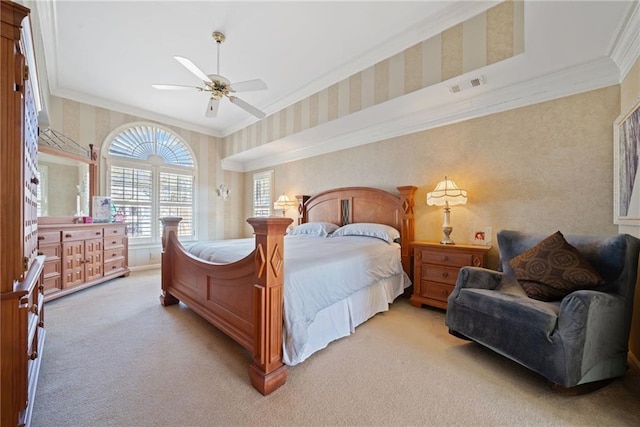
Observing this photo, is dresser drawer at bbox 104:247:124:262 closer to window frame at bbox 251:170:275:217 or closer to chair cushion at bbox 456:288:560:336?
window frame at bbox 251:170:275:217

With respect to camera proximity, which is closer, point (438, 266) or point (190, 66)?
point (190, 66)

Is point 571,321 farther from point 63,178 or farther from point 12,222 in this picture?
point 63,178

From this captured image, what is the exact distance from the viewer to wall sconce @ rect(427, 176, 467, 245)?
275 centimetres

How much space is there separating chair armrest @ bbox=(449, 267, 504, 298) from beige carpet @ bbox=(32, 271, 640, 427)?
48 centimetres

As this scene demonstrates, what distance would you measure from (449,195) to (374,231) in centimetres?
100

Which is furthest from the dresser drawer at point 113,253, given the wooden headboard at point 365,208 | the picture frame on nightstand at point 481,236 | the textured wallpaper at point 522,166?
the picture frame on nightstand at point 481,236

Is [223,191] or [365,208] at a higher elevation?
[223,191]

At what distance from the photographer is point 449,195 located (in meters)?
2.76

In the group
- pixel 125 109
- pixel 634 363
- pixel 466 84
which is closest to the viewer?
pixel 634 363

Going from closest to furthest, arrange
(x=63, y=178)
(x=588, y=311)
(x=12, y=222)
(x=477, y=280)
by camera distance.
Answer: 1. (x=12, y=222)
2. (x=588, y=311)
3. (x=477, y=280)
4. (x=63, y=178)

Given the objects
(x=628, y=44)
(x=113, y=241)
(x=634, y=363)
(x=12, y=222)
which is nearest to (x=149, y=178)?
(x=113, y=241)

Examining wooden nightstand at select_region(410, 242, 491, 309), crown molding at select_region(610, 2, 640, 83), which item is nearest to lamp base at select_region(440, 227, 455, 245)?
wooden nightstand at select_region(410, 242, 491, 309)

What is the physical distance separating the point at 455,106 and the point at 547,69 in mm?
831

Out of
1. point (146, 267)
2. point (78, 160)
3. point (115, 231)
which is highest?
point (78, 160)
